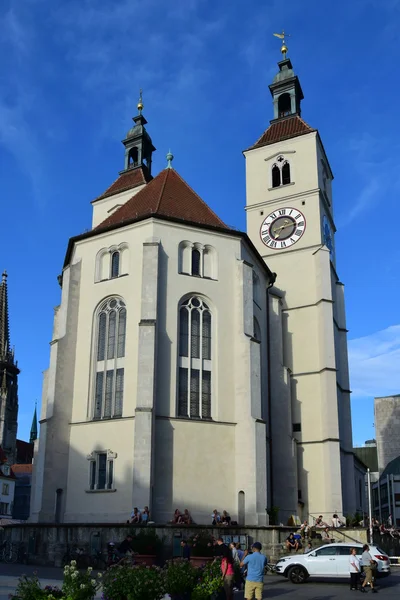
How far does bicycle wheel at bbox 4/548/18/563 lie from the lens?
2339cm

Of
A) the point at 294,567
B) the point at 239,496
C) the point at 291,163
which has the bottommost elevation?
the point at 294,567

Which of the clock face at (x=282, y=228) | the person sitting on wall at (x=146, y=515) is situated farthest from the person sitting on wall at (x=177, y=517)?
the clock face at (x=282, y=228)

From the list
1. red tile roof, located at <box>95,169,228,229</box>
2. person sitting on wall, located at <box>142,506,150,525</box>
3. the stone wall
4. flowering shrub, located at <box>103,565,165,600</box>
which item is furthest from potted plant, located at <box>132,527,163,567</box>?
red tile roof, located at <box>95,169,228,229</box>

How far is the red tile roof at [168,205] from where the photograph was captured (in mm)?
28156

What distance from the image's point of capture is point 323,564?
18172 mm

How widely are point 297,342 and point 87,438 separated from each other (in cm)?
1391

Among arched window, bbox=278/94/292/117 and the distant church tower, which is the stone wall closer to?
arched window, bbox=278/94/292/117

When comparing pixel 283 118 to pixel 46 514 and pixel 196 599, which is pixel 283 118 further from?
pixel 196 599

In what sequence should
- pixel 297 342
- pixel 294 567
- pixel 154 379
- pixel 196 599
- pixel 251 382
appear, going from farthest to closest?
pixel 297 342
pixel 251 382
pixel 154 379
pixel 294 567
pixel 196 599

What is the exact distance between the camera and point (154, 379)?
2427 centimetres

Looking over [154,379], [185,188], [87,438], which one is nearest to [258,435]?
[154,379]

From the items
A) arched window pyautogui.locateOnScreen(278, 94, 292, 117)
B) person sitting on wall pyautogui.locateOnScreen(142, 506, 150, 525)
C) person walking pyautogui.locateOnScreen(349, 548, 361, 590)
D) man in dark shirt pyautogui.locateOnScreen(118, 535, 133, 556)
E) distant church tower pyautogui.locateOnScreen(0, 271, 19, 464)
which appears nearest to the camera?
person walking pyautogui.locateOnScreen(349, 548, 361, 590)

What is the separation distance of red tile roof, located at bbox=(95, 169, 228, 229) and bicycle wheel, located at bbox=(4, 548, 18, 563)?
13.7 metres

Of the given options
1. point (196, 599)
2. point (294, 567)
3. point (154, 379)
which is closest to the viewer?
point (196, 599)
